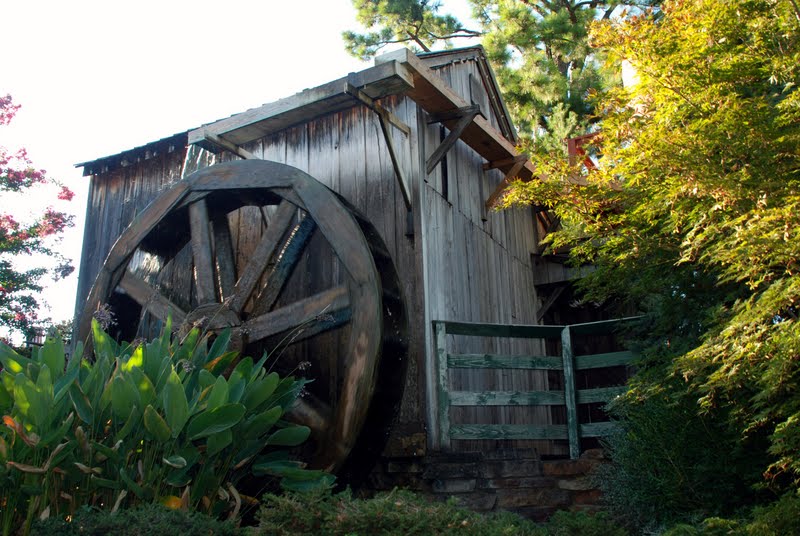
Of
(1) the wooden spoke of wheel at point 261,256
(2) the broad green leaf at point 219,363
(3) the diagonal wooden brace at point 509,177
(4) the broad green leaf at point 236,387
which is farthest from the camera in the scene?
(3) the diagonal wooden brace at point 509,177

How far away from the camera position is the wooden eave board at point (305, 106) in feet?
17.6

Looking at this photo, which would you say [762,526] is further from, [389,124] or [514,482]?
[389,124]

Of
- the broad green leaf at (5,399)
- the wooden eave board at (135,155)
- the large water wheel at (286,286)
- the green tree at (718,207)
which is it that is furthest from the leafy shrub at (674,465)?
the wooden eave board at (135,155)

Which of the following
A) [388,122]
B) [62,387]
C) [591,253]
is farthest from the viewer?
[388,122]

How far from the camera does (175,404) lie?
319 cm

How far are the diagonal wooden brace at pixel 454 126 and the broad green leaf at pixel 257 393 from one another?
2843mm

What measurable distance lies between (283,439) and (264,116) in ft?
10.1

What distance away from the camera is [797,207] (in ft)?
11.0

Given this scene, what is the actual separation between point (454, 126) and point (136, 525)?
463 cm

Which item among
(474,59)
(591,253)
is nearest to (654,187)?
(591,253)

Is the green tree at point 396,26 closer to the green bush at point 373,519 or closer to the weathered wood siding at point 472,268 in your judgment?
the weathered wood siding at point 472,268

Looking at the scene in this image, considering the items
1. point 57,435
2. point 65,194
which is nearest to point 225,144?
point 57,435

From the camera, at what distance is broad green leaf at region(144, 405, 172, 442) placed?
10.3 feet

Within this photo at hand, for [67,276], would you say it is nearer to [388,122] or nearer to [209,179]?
[209,179]
